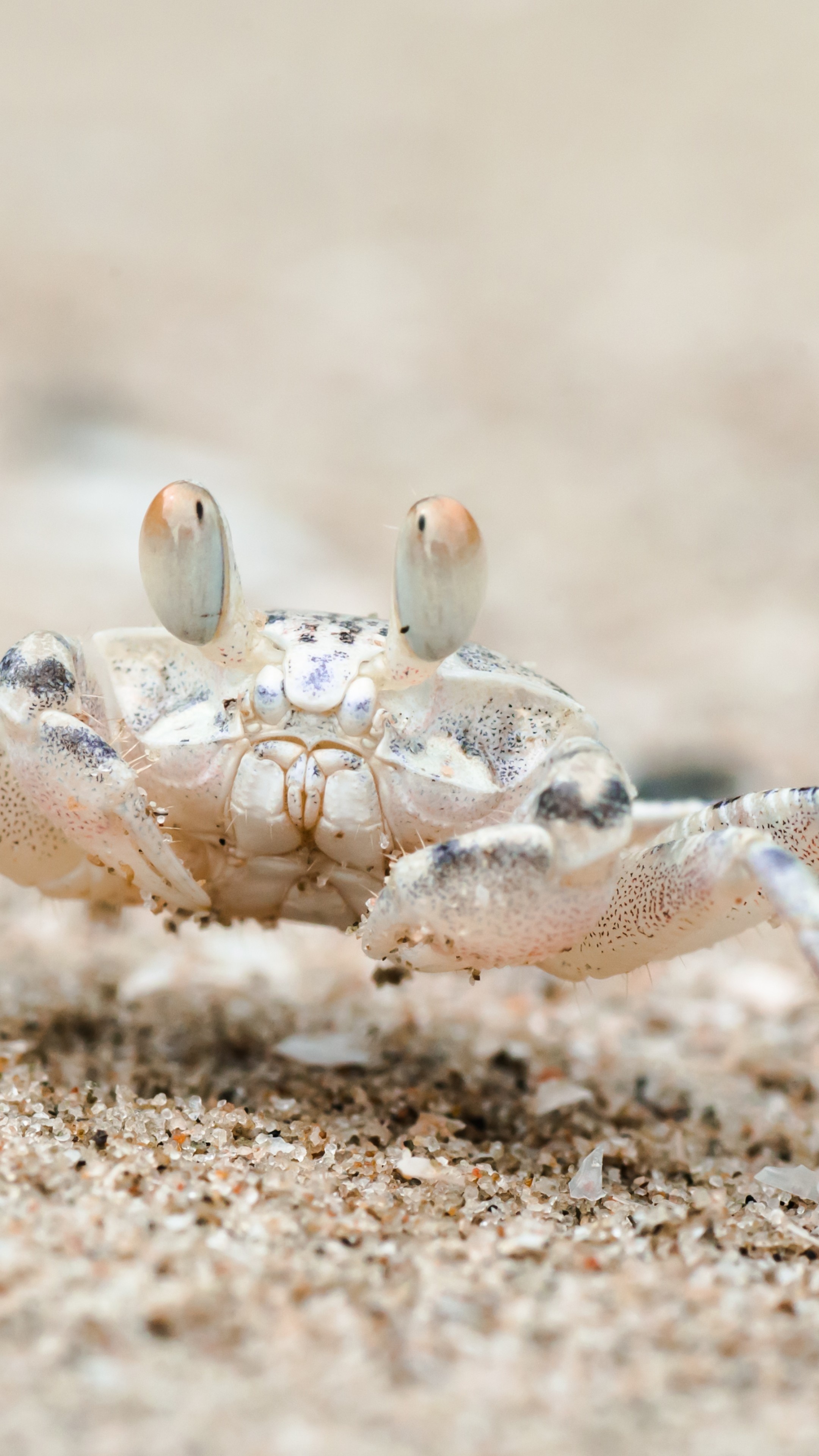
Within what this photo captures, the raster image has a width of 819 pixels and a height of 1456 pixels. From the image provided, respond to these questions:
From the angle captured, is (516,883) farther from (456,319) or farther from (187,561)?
(456,319)

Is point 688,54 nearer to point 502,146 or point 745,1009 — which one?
point 502,146

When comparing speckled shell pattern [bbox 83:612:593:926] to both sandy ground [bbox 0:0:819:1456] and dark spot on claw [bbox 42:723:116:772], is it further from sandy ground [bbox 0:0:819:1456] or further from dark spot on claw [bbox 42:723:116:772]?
sandy ground [bbox 0:0:819:1456]

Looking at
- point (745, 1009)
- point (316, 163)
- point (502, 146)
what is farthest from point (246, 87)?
point (745, 1009)

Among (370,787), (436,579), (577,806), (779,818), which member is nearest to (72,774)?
(370,787)

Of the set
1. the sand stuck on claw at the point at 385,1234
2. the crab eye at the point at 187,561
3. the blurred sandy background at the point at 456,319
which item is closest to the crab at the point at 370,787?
the crab eye at the point at 187,561

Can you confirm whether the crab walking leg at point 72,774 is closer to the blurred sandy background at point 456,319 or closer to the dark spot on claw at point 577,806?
the dark spot on claw at point 577,806
